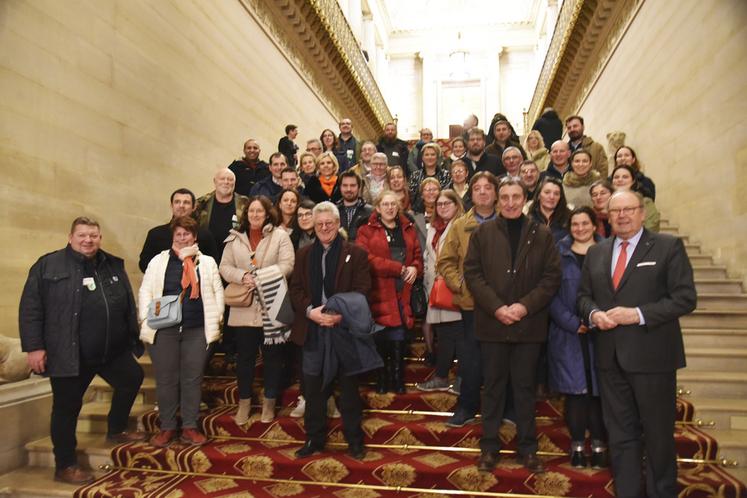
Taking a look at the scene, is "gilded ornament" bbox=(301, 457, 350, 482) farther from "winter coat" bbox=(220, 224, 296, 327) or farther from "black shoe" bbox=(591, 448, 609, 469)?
"black shoe" bbox=(591, 448, 609, 469)

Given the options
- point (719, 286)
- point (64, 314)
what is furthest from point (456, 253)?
point (719, 286)

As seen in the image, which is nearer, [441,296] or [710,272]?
[441,296]

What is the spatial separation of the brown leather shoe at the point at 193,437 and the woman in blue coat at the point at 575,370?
99.5 inches

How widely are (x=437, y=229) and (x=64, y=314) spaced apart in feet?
9.25

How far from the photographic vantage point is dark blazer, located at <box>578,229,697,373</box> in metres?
2.76

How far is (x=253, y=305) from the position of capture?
3.92 metres

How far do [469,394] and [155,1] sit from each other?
5.70 metres

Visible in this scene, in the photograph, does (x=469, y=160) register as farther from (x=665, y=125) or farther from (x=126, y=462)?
(x=126, y=462)

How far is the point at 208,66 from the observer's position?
293 inches

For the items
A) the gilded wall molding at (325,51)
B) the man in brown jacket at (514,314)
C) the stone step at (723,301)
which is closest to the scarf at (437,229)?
the man in brown jacket at (514,314)

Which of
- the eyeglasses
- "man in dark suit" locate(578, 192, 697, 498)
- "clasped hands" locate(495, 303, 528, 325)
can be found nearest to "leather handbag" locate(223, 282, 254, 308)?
"clasped hands" locate(495, 303, 528, 325)

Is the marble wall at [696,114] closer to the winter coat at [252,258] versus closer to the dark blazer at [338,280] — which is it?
the dark blazer at [338,280]

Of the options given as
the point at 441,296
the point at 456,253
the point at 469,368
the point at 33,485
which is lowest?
the point at 33,485

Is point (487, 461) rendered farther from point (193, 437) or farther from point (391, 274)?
point (193, 437)
